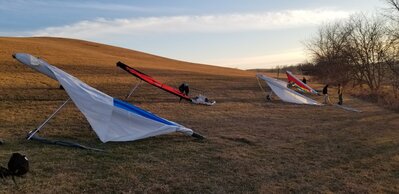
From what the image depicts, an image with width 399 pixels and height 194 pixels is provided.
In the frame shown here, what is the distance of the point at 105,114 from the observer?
32.2 feet

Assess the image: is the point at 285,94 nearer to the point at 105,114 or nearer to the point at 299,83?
the point at 299,83

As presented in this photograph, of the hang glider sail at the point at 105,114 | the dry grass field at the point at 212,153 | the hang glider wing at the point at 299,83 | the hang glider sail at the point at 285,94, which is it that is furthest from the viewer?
the hang glider wing at the point at 299,83

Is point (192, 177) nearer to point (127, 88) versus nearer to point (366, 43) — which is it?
point (127, 88)

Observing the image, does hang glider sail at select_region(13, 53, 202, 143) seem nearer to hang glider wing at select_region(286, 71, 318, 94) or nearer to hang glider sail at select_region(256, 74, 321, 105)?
hang glider sail at select_region(256, 74, 321, 105)

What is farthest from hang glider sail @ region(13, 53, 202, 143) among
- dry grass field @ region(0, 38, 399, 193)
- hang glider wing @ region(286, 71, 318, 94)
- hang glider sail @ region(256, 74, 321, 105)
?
hang glider wing @ region(286, 71, 318, 94)

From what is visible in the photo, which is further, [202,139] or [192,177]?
[202,139]

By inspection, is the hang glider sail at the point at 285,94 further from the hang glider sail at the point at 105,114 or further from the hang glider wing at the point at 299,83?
the hang glider sail at the point at 105,114

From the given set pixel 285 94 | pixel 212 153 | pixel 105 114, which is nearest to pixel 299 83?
pixel 285 94

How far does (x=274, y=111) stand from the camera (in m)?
19.5

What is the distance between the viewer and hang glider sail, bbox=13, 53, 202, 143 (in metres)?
9.73

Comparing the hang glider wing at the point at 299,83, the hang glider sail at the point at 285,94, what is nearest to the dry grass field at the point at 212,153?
the hang glider sail at the point at 285,94

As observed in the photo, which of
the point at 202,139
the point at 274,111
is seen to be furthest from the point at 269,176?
the point at 274,111

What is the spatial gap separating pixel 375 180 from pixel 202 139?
14.6 ft

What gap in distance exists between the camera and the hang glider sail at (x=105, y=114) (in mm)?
9734
